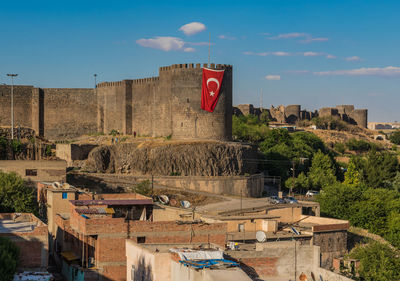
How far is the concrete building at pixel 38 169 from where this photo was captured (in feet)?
114

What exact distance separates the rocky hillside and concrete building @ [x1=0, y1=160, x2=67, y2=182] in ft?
15.7

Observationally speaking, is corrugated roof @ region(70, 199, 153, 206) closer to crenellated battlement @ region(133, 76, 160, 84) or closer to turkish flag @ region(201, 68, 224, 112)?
turkish flag @ region(201, 68, 224, 112)

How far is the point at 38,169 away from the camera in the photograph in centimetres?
3484

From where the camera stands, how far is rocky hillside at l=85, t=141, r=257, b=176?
37.9 meters

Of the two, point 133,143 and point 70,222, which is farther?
point 133,143

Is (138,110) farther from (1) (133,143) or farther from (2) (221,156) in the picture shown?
(2) (221,156)

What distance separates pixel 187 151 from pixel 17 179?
10.4 m

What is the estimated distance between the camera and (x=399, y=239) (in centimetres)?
3325

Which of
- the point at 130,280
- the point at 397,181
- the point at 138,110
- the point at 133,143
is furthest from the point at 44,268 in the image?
the point at 397,181

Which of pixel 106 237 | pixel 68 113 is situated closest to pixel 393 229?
pixel 106 237

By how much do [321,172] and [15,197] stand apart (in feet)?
90.4

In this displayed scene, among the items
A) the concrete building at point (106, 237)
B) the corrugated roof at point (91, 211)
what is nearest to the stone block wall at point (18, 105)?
the concrete building at point (106, 237)

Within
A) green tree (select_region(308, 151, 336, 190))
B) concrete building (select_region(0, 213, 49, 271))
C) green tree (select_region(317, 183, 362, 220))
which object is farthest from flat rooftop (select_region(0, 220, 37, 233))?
green tree (select_region(308, 151, 336, 190))

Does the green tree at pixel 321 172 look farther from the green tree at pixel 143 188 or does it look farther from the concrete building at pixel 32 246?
the concrete building at pixel 32 246
